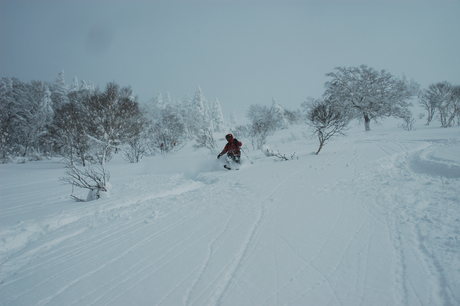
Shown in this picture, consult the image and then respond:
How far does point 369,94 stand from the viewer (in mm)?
26688

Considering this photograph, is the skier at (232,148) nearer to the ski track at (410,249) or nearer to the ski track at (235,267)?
the ski track at (410,249)

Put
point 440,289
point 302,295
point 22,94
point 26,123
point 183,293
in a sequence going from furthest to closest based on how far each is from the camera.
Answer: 1. point 22,94
2. point 26,123
3. point 183,293
4. point 302,295
5. point 440,289

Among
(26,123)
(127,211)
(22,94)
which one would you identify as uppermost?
(22,94)

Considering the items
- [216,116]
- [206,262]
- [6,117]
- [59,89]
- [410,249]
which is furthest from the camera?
[216,116]

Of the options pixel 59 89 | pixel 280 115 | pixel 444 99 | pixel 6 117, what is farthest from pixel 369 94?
pixel 59 89

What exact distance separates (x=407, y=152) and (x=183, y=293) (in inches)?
413

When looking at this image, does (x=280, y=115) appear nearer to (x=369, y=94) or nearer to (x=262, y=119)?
(x=262, y=119)

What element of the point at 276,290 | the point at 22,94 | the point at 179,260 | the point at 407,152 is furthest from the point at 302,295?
the point at 22,94

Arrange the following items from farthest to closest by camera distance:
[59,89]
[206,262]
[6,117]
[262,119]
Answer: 1. [59,89]
2. [262,119]
3. [6,117]
4. [206,262]

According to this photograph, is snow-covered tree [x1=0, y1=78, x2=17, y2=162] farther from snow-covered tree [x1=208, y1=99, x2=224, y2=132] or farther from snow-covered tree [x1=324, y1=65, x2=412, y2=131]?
snow-covered tree [x1=208, y1=99, x2=224, y2=132]

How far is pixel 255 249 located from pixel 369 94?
101 feet

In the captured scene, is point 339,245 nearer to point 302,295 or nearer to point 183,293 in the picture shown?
point 302,295

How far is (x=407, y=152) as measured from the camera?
8828mm

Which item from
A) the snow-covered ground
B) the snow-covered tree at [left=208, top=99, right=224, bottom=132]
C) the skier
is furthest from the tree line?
the snow-covered tree at [left=208, top=99, right=224, bottom=132]
